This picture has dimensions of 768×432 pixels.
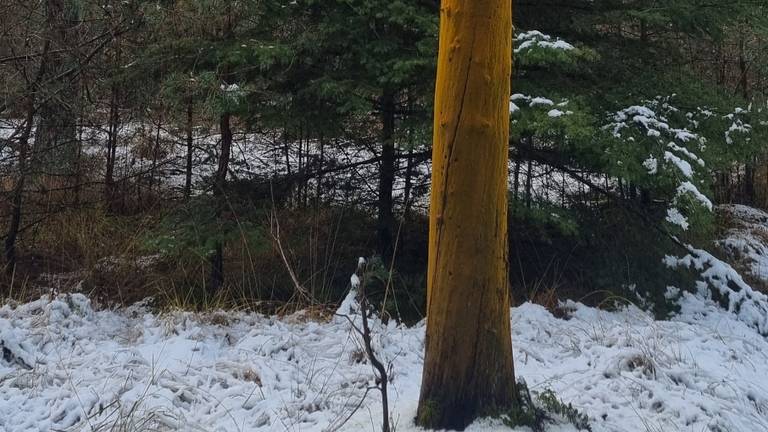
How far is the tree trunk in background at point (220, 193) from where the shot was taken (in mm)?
7207

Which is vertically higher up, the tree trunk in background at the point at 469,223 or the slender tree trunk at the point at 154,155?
the slender tree trunk at the point at 154,155

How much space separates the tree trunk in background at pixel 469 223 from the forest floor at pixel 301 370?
240 mm

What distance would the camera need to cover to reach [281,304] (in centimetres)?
715

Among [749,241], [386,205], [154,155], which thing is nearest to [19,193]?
[154,155]

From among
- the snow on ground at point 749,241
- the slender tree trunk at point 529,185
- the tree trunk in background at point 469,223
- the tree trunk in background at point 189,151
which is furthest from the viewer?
the snow on ground at point 749,241

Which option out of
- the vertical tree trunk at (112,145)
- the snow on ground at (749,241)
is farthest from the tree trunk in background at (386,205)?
the snow on ground at (749,241)

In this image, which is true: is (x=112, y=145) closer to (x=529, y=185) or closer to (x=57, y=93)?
(x=57, y=93)

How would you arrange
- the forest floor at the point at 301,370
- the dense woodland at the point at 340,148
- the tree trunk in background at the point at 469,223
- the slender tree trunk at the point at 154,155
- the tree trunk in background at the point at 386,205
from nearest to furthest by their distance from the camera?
the tree trunk in background at the point at 469,223 → the forest floor at the point at 301,370 → the dense woodland at the point at 340,148 → the tree trunk in background at the point at 386,205 → the slender tree trunk at the point at 154,155

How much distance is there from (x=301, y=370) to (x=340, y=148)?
3.98 meters

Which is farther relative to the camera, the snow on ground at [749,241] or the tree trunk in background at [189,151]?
the snow on ground at [749,241]

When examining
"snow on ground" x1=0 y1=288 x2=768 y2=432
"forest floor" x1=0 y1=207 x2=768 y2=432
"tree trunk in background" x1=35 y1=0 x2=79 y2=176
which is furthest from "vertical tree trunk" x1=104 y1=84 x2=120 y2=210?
"snow on ground" x1=0 y1=288 x2=768 y2=432

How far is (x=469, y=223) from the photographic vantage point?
3.73 meters

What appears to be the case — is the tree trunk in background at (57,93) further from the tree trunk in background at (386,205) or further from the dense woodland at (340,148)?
the tree trunk in background at (386,205)

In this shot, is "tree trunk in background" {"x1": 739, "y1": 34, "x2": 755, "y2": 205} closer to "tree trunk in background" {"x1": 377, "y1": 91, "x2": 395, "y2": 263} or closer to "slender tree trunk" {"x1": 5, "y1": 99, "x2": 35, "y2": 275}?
"tree trunk in background" {"x1": 377, "y1": 91, "x2": 395, "y2": 263}
